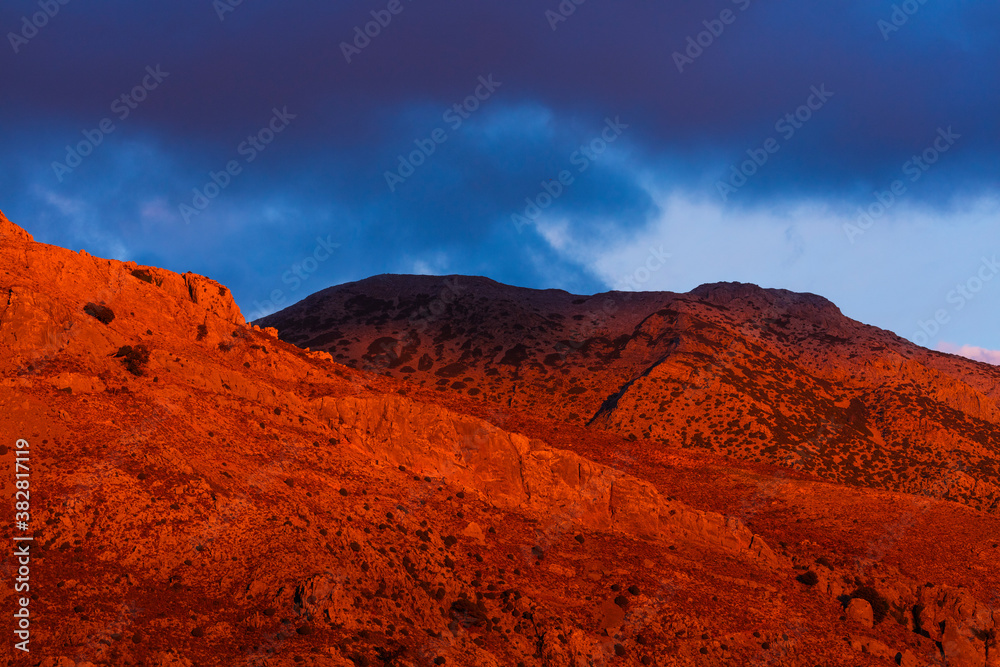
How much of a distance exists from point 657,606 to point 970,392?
84673 millimetres

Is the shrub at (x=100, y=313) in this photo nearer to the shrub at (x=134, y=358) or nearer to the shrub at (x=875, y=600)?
the shrub at (x=134, y=358)

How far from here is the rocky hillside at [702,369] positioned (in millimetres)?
75500

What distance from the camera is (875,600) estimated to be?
39.7 m

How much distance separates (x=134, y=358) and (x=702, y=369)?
66.2 metres

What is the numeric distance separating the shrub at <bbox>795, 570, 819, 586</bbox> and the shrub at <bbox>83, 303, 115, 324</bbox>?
40.6m

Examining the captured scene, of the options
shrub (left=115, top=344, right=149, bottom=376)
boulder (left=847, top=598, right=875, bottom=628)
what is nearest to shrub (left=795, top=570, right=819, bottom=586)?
boulder (left=847, top=598, right=875, bottom=628)

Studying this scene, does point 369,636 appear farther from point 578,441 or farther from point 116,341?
point 578,441

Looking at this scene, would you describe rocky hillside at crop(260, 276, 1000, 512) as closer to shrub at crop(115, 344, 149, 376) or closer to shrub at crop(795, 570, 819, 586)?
shrub at crop(795, 570, 819, 586)

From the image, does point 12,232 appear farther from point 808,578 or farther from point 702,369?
point 702,369

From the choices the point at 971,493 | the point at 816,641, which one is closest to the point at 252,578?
the point at 816,641

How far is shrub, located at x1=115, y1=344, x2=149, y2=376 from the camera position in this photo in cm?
3738

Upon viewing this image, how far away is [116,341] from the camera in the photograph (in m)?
38.4

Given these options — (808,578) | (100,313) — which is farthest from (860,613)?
(100,313)

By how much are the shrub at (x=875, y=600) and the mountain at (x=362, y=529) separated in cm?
11
